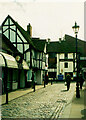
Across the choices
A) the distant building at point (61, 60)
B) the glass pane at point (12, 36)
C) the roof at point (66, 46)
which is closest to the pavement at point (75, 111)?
the glass pane at point (12, 36)

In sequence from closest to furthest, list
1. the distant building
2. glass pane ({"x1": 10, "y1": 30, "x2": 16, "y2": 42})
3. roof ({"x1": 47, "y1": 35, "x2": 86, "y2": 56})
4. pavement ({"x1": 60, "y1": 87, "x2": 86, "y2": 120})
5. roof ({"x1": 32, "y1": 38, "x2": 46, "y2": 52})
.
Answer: pavement ({"x1": 60, "y1": 87, "x2": 86, "y2": 120})
glass pane ({"x1": 10, "y1": 30, "x2": 16, "y2": 42})
roof ({"x1": 32, "y1": 38, "x2": 46, "y2": 52})
the distant building
roof ({"x1": 47, "y1": 35, "x2": 86, "y2": 56})

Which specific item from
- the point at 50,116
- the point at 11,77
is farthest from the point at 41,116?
the point at 11,77

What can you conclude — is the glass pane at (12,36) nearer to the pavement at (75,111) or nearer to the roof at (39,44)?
the roof at (39,44)

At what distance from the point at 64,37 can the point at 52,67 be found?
12655 mm

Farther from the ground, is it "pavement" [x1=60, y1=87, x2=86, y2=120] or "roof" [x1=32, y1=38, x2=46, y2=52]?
"roof" [x1=32, y1=38, x2=46, y2=52]

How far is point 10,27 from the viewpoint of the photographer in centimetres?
2439

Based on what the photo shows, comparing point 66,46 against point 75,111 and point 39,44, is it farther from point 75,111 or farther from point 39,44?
point 75,111

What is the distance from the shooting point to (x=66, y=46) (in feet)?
179

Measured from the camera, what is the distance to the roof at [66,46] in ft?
174

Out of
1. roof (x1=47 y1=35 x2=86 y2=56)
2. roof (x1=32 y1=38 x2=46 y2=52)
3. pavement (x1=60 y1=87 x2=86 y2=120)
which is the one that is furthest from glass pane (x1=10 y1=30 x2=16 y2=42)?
roof (x1=47 y1=35 x2=86 y2=56)

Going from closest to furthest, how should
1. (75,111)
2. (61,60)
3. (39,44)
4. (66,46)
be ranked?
(75,111)
(39,44)
(61,60)
(66,46)

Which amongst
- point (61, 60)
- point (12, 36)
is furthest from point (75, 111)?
point (61, 60)

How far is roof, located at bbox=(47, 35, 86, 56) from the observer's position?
5296 cm

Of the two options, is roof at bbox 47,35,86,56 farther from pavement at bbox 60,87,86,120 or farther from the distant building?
pavement at bbox 60,87,86,120
